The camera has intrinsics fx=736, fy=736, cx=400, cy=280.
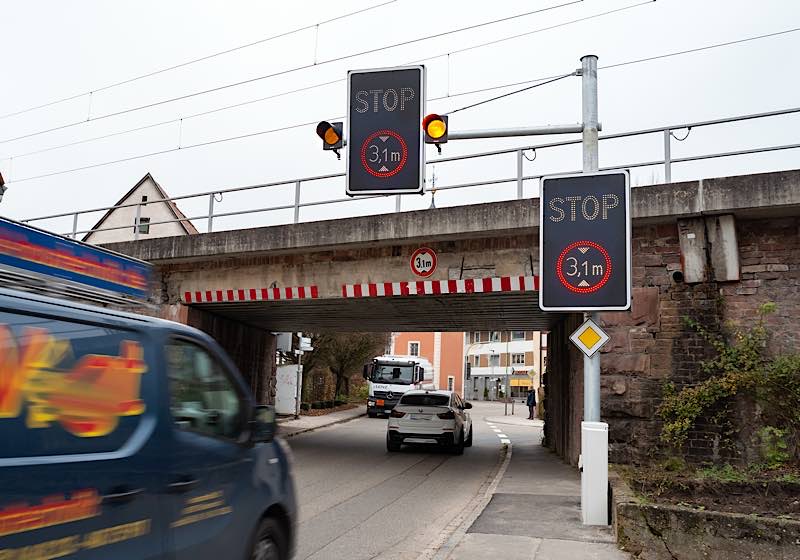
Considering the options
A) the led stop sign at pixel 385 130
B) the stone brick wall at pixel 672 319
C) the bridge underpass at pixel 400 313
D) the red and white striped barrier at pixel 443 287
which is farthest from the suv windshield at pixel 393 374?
the led stop sign at pixel 385 130

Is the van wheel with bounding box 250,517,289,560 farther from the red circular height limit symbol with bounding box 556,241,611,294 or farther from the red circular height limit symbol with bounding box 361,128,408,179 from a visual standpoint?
the red circular height limit symbol with bounding box 361,128,408,179

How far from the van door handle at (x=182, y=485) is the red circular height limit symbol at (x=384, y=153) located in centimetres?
594

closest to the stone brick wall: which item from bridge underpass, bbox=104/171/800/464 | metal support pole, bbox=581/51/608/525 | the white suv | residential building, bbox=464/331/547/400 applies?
bridge underpass, bbox=104/171/800/464

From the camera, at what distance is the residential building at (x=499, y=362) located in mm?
74125

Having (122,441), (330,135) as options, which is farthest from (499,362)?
(122,441)

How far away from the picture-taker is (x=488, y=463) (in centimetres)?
1638

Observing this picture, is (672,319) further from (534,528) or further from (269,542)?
(269,542)

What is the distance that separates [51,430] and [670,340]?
9.47 m

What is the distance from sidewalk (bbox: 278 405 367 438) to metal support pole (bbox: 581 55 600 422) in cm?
1378

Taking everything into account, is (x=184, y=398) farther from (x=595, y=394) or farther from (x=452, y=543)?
(x=595, y=394)

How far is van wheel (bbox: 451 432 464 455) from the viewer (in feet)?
59.3

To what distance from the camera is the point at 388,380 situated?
34781 mm

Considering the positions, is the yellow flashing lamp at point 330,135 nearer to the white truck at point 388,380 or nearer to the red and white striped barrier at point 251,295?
the red and white striped barrier at point 251,295

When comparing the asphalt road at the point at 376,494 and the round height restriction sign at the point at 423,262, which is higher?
the round height restriction sign at the point at 423,262
